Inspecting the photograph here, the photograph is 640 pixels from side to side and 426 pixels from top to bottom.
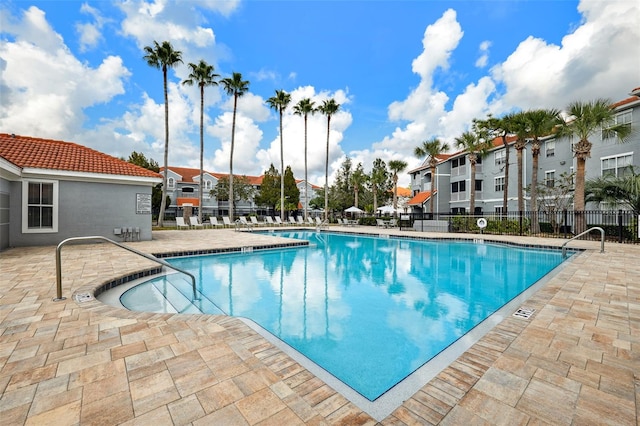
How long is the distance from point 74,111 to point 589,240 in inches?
1098

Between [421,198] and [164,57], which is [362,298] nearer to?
[164,57]

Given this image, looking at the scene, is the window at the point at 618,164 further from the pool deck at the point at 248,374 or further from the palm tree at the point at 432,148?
the pool deck at the point at 248,374

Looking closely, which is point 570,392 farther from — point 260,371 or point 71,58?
point 71,58

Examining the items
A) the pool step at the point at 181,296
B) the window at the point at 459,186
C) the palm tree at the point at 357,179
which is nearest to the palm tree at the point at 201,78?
the pool step at the point at 181,296

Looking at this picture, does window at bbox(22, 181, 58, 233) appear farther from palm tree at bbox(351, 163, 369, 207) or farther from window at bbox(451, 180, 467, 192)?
palm tree at bbox(351, 163, 369, 207)

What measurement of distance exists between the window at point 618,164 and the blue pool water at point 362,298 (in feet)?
32.8

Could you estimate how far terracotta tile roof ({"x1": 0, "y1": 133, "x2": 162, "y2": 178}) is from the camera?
9924 mm

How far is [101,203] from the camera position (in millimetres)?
11102

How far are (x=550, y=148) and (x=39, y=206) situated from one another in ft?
95.0

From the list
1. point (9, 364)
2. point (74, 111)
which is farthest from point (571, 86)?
point (74, 111)

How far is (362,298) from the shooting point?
589 centimetres

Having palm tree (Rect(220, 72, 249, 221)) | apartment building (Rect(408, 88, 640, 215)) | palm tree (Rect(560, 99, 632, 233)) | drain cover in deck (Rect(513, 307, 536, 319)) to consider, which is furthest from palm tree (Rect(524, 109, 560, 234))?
palm tree (Rect(220, 72, 249, 221))

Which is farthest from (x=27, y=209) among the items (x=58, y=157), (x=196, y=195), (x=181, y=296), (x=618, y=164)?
(x=196, y=195)

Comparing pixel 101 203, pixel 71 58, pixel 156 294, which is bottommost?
pixel 156 294
